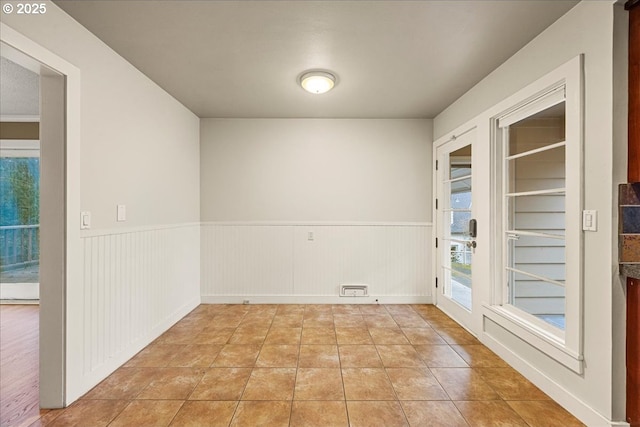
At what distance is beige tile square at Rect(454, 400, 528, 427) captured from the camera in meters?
1.82

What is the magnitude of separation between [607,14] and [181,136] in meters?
3.85

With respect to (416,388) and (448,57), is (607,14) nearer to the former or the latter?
(448,57)

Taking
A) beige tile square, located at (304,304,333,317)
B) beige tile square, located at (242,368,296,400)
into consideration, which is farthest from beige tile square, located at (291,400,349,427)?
beige tile square, located at (304,304,333,317)

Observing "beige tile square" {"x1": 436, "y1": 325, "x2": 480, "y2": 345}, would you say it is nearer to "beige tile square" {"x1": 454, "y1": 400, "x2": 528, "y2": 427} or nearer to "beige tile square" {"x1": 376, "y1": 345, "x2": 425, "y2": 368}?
Answer: "beige tile square" {"x1": 376, "y1": 345, "x2": 425, "y2": 368}

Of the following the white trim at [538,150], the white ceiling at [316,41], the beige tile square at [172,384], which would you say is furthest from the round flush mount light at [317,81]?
the beige tile square at [172,384]

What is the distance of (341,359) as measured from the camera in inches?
103

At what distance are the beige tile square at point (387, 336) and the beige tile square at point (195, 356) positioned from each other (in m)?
1.53

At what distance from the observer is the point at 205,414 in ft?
6.22

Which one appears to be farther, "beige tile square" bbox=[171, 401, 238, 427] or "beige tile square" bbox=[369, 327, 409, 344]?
"beige tile square" bbox=[369, 327, 409, 344]

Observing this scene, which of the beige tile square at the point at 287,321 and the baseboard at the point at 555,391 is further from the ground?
the baseboard at the point at 555,391

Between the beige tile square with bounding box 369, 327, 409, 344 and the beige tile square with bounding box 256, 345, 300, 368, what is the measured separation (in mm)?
818

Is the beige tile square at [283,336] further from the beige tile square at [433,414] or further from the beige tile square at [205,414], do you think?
the beige tile square at [433,414]

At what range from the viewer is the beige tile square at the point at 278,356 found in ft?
8.29

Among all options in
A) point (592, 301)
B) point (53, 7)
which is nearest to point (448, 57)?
point (592, 301)
